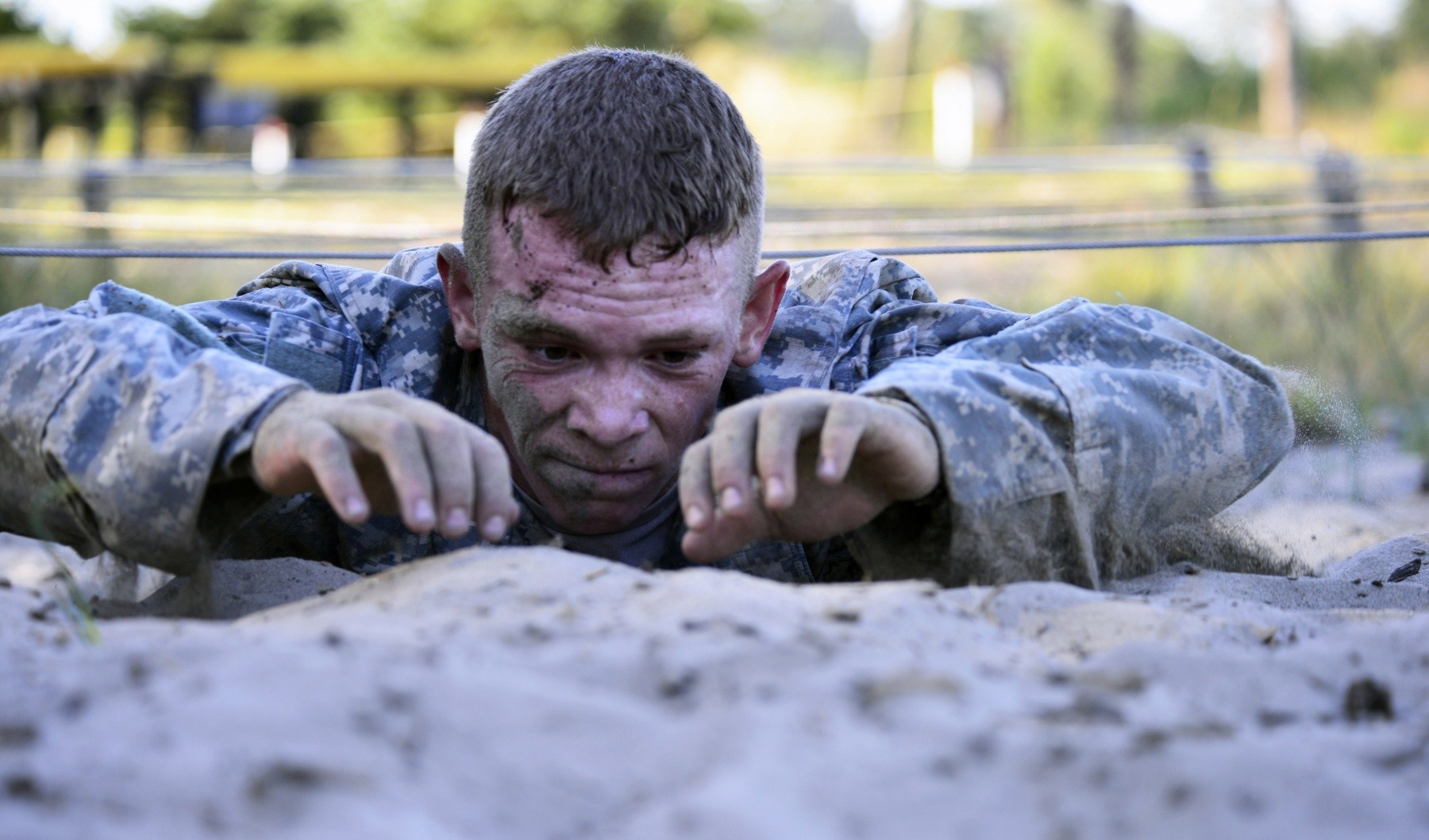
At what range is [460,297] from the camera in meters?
2.29

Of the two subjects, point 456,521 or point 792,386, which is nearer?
point 456,521

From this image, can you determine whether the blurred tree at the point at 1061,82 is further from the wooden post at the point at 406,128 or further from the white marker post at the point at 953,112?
the wooden post at the point at 406,128

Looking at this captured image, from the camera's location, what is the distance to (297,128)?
2291 cm

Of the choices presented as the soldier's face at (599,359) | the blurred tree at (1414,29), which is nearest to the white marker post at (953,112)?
the blurred tree at (1414,29)

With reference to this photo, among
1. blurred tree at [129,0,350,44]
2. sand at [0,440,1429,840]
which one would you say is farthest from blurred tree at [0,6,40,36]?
sand at [0,440,1429,840]

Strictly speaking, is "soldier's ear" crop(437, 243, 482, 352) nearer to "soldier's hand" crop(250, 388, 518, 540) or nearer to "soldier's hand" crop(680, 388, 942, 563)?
"soldier's hand" crop(250, 388, 518, 540)

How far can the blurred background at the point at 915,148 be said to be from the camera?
6047mm

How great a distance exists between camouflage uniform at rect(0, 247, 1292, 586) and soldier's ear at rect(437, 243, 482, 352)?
0.28 feet

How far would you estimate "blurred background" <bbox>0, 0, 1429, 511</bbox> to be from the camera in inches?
238

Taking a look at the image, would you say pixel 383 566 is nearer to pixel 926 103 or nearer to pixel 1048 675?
pixel 1048 675

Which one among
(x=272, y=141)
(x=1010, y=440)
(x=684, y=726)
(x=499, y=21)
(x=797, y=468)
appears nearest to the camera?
(x=684, y=726)

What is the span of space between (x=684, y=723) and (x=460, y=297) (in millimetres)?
1293

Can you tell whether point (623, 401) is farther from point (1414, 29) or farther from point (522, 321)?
point (1414, 29)

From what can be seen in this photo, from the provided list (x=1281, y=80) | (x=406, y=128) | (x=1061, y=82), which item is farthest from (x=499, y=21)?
(x=1281, y=80)
